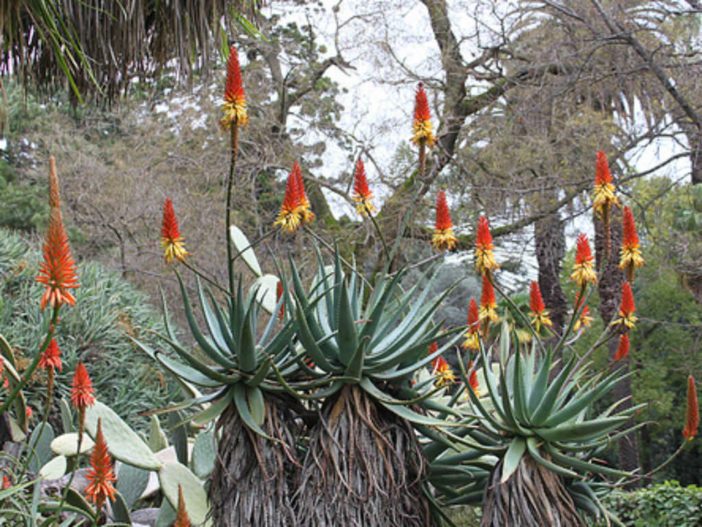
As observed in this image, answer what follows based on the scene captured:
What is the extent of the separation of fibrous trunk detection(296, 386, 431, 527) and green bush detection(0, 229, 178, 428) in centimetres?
392

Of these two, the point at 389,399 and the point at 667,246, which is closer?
the point at 389,399

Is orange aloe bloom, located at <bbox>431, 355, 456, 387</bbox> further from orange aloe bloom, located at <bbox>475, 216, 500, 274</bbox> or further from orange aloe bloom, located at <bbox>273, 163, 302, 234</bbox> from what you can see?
orange aloe bloom, located at <bbox>273, 163, 302, 234</bbox>

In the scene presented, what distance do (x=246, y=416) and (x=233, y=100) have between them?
1.21 m

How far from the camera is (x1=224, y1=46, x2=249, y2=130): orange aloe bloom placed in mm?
2680

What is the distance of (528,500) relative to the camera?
2.96 meters

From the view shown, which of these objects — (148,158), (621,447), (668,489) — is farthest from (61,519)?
(621,447)

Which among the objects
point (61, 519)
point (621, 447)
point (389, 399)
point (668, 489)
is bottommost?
point (621, 447)

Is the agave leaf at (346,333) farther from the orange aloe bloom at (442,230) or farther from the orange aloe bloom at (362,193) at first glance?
the orange aloe bloom at (442,230)

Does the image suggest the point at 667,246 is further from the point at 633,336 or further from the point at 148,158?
the point at 633,336

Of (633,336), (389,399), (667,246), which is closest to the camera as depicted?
(389,399)

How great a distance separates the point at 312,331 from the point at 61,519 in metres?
1.85

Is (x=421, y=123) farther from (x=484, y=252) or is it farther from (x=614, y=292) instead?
(x=614, y=292)

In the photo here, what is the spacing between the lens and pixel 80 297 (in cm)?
705

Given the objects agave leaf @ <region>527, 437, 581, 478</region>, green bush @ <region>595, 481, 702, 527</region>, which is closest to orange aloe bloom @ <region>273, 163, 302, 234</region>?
agave leaf @ <region>527, 437, 581, 478</region>
